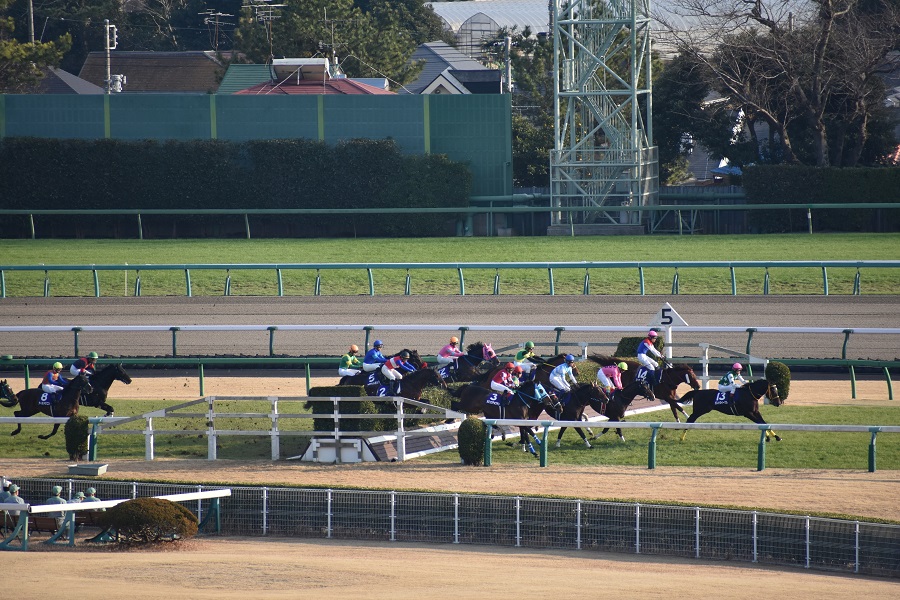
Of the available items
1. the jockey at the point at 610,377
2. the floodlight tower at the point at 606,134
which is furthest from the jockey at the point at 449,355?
the floodlight tower at the point at 606,134

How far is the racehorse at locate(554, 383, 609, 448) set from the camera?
13141 millimetres

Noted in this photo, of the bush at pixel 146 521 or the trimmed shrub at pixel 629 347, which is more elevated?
the trimmed shrub at pixel 629 347

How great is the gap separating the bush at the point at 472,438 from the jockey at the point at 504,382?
1.06 metres

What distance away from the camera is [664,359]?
15.3 meters

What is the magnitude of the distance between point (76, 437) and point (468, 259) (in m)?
11.0

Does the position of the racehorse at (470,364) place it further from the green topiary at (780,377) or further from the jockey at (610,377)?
the green topiary at (780,377)

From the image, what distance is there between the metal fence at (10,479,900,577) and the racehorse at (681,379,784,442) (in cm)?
347

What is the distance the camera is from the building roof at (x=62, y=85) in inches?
1766

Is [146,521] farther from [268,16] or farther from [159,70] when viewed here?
[159,70]

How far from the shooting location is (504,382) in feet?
44.2

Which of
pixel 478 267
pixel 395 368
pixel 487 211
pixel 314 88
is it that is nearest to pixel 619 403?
pixel 395 368

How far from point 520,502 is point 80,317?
12.1 meters

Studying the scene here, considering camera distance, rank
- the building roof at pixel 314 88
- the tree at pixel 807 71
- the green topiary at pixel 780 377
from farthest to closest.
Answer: the building roof at pixel 314 88, the tree at pixel 807 71, the green topiary at pixel 780 377

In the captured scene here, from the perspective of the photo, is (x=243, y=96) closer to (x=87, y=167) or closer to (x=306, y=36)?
(x=87, y=167)
